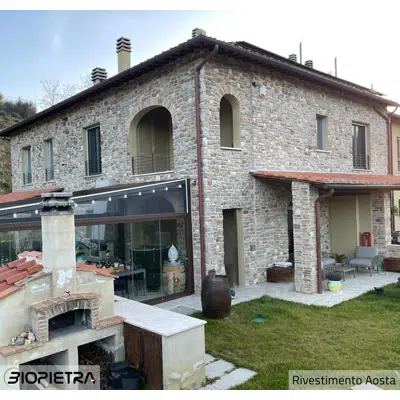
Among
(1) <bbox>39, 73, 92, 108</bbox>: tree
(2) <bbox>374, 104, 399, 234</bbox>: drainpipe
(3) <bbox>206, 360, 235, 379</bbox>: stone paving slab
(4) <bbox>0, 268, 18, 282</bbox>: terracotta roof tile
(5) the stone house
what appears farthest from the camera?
(1) <bbox>39, 73, 92, 108</bbox>: tree

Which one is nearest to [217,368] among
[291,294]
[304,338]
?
[304,338]

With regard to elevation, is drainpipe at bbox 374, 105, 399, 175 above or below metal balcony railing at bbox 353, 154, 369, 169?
above

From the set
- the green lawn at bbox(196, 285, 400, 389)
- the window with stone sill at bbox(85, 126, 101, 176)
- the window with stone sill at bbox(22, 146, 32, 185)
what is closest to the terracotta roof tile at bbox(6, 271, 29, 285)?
the green lawn at bbox(196, 285, 400, 389)

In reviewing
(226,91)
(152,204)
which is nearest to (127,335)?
(152,204)

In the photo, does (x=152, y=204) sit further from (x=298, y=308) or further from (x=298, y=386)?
(x=298, y=386)

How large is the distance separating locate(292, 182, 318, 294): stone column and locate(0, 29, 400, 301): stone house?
27mm

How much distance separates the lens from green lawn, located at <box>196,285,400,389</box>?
5.57 metres

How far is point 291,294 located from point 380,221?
5757 millimetres

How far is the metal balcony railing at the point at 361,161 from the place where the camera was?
1522 centimetres

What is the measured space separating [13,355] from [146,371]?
1720 mm

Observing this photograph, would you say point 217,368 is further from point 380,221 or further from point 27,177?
point 27,177

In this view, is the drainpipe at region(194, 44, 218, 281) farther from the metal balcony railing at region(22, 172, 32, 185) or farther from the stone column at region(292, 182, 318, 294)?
the metal balcony railing at region(22, 172, 32, 185)

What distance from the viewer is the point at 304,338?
6.65 meters
